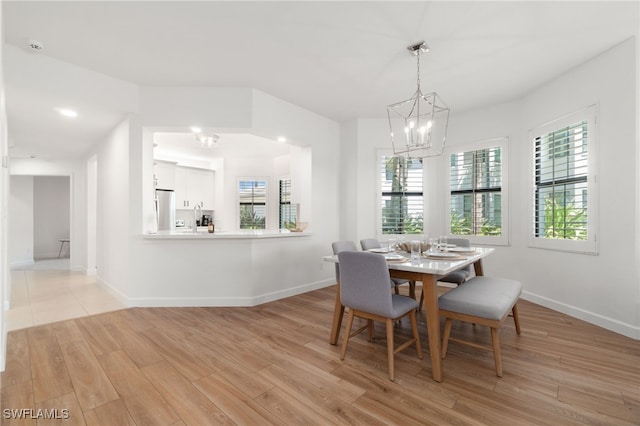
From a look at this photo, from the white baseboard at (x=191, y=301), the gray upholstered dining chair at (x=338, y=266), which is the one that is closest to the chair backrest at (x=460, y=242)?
the gray upholstered dining chair at (x=338, y=266)

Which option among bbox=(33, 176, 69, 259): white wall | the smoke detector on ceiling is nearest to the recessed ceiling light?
the smoke detector on ceiling

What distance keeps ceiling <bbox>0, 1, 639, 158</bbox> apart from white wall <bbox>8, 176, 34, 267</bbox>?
14.8 ft

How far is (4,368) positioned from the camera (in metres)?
2.13

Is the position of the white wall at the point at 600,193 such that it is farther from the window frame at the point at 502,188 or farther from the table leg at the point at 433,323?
the table leg at the point at 433,323

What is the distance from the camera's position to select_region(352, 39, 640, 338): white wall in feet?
9.07

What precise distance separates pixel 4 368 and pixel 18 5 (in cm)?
270

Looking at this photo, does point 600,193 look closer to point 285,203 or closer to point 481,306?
point 481,306

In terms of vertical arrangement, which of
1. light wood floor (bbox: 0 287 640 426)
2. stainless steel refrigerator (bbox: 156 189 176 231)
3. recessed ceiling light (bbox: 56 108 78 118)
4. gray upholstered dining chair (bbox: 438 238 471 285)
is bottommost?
light wood floor (bbox: 0 287 640 426)

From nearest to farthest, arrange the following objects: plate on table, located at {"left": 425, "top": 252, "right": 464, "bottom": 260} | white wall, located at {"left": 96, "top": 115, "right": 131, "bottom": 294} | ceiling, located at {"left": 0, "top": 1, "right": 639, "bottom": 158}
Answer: ceiling, located at {"left": 0, "top": 1, "right": 639, "bottom": 158}
plate on table, located at {"left": 425, "top": 252, "right": 464, "bottom": 260}
white wall, located at {"left": 96, "top": 115, "right": 131, "bottom": 294}

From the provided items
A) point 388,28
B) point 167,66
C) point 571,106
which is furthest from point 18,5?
point 571,106

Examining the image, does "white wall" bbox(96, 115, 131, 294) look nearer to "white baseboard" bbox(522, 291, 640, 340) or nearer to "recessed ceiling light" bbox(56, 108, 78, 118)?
"recessed ceiling light" bbox(56, 108, 78, 118)

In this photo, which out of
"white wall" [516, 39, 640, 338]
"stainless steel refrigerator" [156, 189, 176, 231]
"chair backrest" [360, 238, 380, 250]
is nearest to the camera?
"white wall" [516, 39, 640, 338]

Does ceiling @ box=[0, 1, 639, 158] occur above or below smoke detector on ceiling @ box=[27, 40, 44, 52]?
above

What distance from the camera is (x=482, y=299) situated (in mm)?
2137
